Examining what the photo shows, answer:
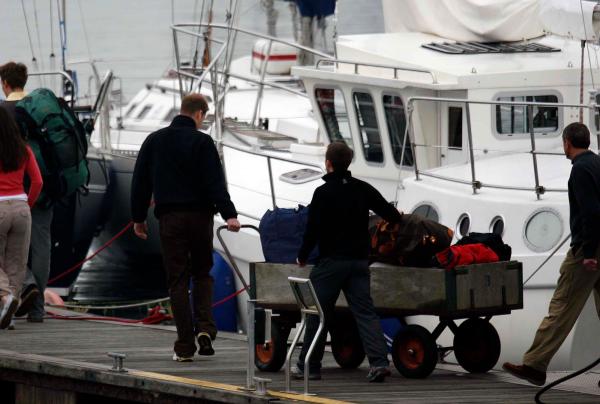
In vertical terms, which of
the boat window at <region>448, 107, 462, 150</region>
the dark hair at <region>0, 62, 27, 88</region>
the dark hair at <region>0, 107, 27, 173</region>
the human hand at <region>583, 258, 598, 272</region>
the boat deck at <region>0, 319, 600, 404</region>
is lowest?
the boat deck at <region>0, 319, 600, 404</region>

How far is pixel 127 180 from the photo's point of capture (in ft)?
72.2

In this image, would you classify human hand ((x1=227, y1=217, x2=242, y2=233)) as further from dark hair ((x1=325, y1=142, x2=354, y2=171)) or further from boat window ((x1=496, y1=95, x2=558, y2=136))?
boat window ((x1=496, y1=95, x2=558, y2=136))

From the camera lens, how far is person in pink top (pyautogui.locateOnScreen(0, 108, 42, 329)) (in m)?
10.7

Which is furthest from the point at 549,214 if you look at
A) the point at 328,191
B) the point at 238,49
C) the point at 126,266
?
the point at 238,49

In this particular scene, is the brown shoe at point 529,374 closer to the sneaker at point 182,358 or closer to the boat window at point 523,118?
the sneaker at point 182,358

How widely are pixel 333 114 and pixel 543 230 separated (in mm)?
4149

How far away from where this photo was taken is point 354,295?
9.45 metres

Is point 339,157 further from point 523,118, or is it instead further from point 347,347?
point 523,118

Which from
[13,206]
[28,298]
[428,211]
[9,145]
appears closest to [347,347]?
[13,206]

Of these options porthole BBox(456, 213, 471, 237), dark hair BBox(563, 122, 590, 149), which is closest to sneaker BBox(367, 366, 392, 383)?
dark hair BBox(563, 122, 590, 149)

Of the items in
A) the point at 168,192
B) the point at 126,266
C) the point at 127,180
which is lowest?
the point at 126,266

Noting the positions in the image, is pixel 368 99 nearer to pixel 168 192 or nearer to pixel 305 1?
pixel 168 192

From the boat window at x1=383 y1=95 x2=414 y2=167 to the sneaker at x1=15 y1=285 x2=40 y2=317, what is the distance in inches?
159

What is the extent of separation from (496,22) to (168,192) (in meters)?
6.21
